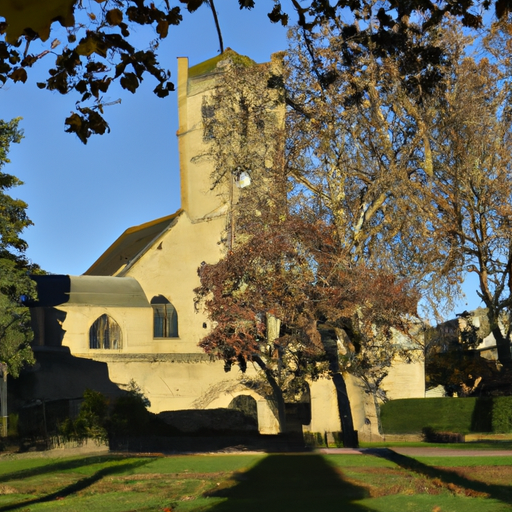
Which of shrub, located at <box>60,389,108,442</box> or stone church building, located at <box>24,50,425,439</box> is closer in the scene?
shrub, located at <box>60,389,108,442</box>

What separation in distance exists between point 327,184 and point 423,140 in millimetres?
3537

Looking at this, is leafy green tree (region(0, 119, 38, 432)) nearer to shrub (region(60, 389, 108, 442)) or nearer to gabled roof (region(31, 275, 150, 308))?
shrub (region(60, 389, 108, 442))

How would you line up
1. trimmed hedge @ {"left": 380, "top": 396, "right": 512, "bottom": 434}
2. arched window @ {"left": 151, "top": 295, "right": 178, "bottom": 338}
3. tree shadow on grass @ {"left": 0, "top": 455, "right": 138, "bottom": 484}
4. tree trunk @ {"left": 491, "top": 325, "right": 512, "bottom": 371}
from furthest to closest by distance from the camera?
arched window @ {"left": 151, "top": 295, "right": 178, "bottom": 338}
tree trunk @ {"left": 491, "top": 325, "right": 512, "bottom": 371}
trimmed hedge @ {"left": 380, "top": 396, "right": 512, "bottom": 434}
tree shadow on grass @ {"left": 0, "top": 455, "right": 138, "bottom": 484}

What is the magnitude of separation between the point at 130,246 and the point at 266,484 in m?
37.2

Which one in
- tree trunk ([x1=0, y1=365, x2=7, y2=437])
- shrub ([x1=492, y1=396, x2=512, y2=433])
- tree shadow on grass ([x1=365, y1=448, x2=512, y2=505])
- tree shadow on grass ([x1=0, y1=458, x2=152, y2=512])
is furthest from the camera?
shrub ([x1=492, y1=396, x2=512, y2=433])

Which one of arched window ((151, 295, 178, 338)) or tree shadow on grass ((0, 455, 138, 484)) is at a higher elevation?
arched window ((151, 295, 178, 338))

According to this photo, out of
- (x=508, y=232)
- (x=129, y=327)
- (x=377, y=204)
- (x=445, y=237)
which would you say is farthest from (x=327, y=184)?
(x=129, y=327)

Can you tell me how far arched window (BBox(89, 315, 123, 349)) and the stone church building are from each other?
0.15ft

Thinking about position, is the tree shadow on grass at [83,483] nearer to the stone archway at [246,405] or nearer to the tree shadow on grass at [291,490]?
the tree shadow on grass at [291,490]

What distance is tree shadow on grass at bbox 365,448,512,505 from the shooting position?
12555 mm

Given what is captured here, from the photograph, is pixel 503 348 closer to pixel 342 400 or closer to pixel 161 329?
pixel 342 400

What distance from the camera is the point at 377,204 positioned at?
2719 cm

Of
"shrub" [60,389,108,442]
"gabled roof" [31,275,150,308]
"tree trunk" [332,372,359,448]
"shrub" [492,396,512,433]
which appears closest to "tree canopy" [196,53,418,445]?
"tree trunk" [332,372,359,448]

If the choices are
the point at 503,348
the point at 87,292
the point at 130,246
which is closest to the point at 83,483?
the point at 503,348
